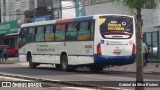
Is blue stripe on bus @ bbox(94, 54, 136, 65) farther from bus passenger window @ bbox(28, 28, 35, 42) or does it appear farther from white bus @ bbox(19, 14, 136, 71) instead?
bus passenger window @ bbox(28, 28, 35, 42)

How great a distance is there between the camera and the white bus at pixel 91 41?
22531 mm

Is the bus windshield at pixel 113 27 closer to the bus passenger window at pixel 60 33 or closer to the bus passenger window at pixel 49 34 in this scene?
the bus passenger window at pixel 60 33

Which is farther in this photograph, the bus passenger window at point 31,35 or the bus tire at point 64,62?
the bus passenger window at point 31,35

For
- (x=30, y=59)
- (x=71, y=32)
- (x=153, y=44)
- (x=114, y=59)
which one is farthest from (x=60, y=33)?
(x=153, y=44)

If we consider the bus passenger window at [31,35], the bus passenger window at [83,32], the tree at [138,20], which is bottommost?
the bus passenger window at [31,35]

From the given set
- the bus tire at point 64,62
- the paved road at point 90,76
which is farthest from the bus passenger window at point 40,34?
the paved road at point 90,76

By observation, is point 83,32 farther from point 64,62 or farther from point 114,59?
point 64,62

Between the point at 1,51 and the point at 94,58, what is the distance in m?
23.6

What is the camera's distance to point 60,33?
25.6 meters

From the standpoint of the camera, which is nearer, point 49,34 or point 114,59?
point 114,59

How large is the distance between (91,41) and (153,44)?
1018cm

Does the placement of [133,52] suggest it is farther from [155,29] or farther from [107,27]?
[155,29]

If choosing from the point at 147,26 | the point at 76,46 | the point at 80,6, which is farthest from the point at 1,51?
the point at 76,46

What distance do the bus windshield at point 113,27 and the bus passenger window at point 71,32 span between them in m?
2.29
